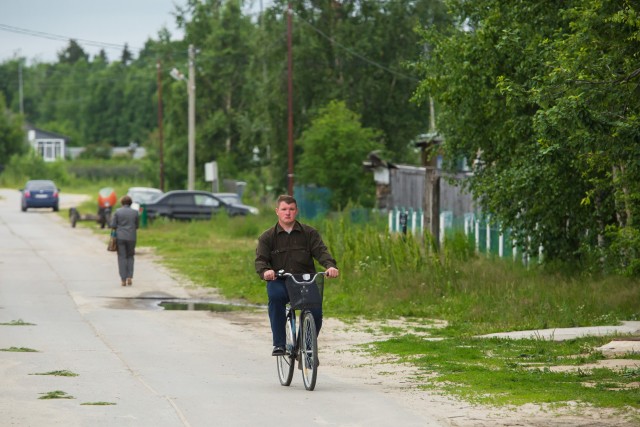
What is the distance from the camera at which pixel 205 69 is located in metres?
76.9

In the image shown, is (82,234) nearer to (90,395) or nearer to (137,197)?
(137,197)

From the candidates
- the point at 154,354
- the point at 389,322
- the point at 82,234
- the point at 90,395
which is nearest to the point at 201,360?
the point at 154,354

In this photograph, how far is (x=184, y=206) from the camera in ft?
159

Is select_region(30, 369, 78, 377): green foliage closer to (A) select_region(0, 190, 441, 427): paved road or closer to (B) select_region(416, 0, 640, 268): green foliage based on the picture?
(A) select_region(0, 190, 441, 427): paved road

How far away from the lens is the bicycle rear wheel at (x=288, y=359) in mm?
11922

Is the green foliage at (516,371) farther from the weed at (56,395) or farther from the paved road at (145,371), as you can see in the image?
the weed at (56,395)

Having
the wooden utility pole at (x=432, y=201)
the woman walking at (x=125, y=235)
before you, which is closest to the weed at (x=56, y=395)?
the woman walking at (x=125, y=235)

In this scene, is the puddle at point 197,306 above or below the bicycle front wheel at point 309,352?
below

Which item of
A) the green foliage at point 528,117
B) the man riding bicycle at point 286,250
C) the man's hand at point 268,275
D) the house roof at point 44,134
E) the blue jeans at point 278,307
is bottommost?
the blue jeans at point 278,307

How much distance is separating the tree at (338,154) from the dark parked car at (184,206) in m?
3.49

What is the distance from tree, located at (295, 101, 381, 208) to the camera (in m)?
46.3

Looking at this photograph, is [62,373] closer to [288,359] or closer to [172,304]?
[288,359]

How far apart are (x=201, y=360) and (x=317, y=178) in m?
33.0

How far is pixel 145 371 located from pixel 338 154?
33853mm
